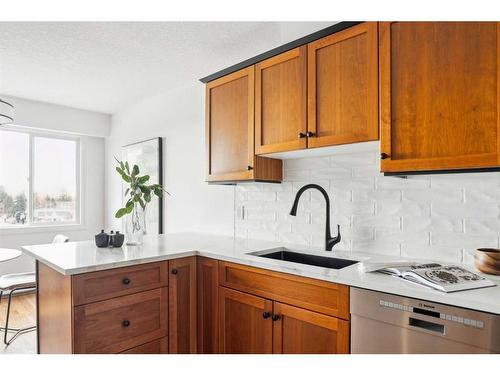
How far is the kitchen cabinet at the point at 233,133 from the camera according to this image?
7.27 ft

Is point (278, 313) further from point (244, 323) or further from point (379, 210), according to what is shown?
point (379, 210)

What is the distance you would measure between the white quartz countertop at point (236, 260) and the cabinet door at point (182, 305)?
0.08 metres

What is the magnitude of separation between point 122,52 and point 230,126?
1.18m

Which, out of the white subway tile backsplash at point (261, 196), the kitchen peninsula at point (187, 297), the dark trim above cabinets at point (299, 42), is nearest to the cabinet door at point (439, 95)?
the dark trim above cabinets at point (299, 42)

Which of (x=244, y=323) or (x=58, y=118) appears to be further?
(x=58, y=118)

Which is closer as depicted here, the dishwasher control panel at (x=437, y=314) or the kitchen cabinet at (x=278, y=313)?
the dishwasher control panel at (x=437, y=314)

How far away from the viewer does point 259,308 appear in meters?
1.76

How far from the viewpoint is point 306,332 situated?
1563 mm

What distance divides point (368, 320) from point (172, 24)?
7.05 feet

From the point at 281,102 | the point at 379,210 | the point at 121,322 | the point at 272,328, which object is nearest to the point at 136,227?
the point at 121,322

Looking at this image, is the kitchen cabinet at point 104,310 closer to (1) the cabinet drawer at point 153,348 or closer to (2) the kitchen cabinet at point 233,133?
(1) the cabinet drawer at point 153,348

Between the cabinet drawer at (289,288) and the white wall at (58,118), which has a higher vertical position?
the white wall at (58,118)

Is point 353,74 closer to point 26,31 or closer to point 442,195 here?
point 442,195
